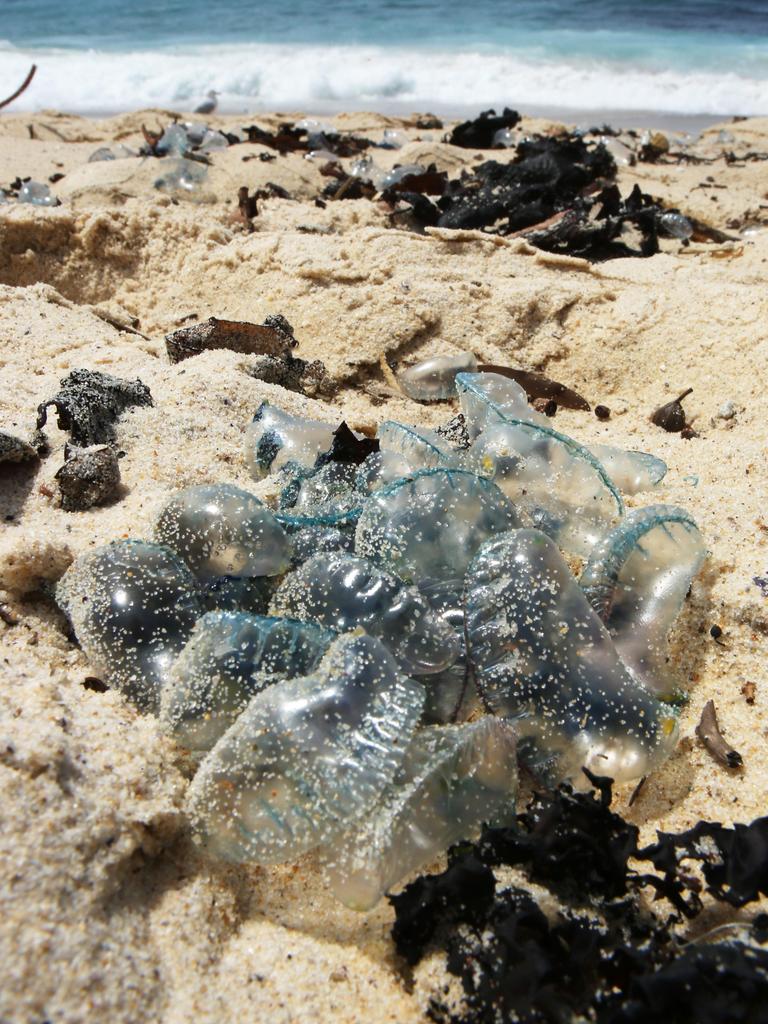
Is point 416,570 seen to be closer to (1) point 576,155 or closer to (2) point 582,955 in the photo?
(2) point 582,955

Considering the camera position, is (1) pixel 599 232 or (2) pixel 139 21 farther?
(2) pixel 139 21

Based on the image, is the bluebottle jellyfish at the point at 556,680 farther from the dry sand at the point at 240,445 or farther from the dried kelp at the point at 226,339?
the dried kelp at the point at 226,339

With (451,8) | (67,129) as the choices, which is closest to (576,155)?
(67,129)

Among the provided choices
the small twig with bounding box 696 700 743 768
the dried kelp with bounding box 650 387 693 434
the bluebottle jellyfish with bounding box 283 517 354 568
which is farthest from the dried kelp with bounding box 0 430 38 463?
the dried kelp with bounding box 650 387 693 434

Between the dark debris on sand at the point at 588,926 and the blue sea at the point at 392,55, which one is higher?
the blue sea at the point at 392,55

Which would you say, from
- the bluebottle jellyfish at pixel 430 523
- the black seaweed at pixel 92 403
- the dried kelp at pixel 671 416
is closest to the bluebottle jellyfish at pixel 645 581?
the bluebottle jellyfish at pixel 430 523

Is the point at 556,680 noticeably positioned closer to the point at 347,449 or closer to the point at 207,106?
the point at 347,449

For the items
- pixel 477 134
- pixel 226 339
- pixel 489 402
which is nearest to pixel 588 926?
pixel 489 402
